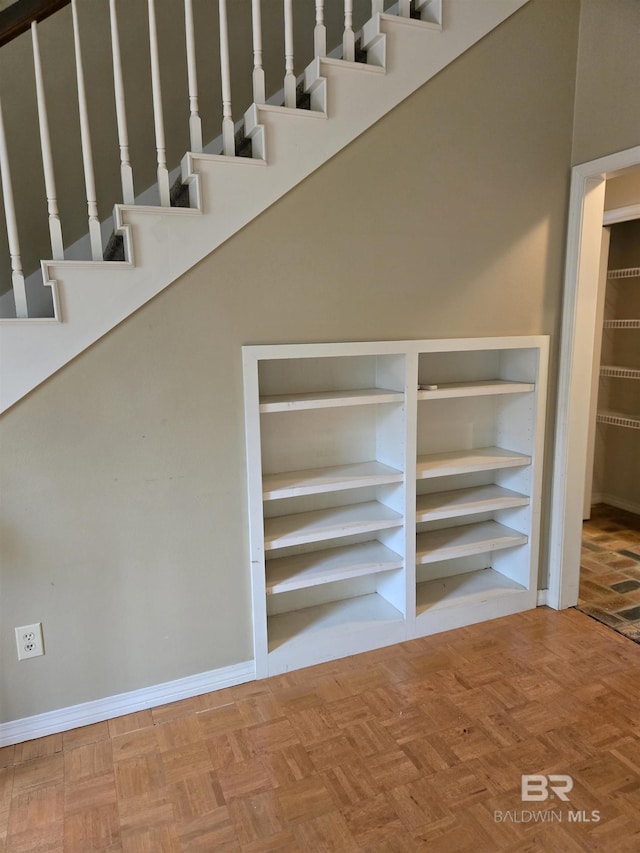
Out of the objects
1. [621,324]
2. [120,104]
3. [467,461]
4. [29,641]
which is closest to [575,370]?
[467,461]

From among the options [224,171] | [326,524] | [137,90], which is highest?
[137,90]

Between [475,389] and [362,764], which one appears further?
[475,389]

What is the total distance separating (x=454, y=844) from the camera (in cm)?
156

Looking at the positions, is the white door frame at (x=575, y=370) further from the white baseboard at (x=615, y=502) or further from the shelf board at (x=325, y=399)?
the white baseboard at (x=615, y=502)

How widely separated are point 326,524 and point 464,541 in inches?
29.6

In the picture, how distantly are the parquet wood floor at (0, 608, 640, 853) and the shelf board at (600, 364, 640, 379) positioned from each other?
2.08 meters

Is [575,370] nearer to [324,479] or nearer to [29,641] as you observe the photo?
[324,479]

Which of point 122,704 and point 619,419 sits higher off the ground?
point 619,419

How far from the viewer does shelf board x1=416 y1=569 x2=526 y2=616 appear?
104 inches

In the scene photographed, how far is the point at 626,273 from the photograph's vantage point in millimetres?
3855

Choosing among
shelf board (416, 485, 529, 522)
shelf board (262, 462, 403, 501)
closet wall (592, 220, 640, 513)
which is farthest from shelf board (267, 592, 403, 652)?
closet wall (592, 220, 640, 513)

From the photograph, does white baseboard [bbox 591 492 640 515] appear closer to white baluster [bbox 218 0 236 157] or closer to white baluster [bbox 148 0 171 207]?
white baluster [bbox 218 0 236 157]

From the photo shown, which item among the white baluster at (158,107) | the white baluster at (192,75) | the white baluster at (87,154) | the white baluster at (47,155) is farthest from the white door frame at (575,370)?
the white baluster at (47,155)

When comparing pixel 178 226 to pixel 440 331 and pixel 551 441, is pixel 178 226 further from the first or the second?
pixel 551 441
